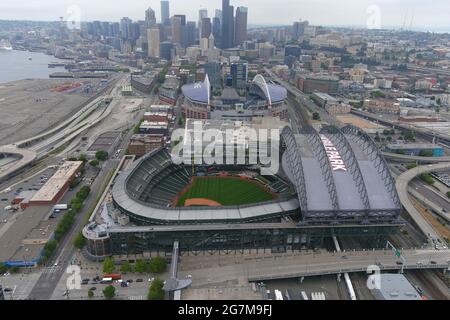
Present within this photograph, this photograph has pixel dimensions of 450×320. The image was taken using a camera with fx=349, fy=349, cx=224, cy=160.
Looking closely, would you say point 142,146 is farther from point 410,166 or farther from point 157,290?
point 410,166

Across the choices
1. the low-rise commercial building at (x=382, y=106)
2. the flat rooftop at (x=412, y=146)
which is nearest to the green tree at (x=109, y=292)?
the flat rooftop at (x=412, y=146)

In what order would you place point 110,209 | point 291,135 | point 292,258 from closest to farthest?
point 292,258 → point 110,209 → point 291,135

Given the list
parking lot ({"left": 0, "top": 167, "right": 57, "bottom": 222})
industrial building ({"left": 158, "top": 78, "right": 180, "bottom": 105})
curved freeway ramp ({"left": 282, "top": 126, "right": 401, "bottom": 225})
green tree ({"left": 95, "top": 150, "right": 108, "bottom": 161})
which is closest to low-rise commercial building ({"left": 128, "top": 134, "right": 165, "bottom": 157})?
green tree ({"left": 95, "top": 150, "right": 108, "bottom": 161})

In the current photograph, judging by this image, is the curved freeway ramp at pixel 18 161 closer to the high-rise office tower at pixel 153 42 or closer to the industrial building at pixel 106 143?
the industrial building at pixel 106 143

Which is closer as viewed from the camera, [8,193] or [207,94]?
[8,193]

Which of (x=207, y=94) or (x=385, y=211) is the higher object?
(x=207, y=94)
